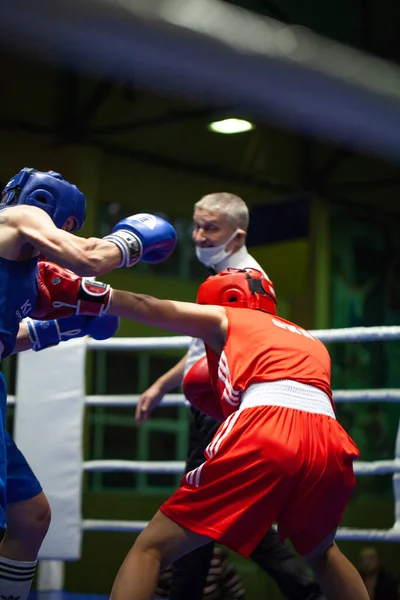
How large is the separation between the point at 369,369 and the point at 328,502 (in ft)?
23.7

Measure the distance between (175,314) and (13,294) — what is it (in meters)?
0.31

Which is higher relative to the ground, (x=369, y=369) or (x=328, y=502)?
(x=369, y=369)

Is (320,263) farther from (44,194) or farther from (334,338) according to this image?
(44,194)

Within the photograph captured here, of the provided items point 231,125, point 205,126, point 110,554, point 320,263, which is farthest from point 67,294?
point 320,263

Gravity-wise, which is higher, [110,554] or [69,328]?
[69,328]

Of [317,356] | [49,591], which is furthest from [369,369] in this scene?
[317,356]

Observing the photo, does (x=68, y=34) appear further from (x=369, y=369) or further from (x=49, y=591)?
(x=369, y=369)

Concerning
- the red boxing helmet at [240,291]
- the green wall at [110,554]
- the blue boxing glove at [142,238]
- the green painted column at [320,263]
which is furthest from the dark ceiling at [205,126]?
the blue boxing glove at [142,238]

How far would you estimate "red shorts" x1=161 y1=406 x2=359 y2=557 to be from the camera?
1.42 m

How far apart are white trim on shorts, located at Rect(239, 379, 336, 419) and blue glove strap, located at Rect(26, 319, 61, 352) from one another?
0.52m

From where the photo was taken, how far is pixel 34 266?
160 cm

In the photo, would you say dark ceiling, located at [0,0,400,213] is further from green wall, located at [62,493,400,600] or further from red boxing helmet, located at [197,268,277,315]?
red boxing helmet, located at [197,268,277,315]

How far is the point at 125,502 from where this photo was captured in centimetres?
622

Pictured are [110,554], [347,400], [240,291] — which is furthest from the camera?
[110,554]
